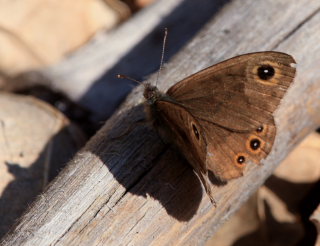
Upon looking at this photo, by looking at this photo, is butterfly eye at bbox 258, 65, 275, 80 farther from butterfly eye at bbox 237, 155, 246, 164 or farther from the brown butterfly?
butterfly eye at bbox 237, 155, 246, 164

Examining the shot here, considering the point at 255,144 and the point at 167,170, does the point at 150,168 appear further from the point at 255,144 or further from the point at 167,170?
the point at 255,144

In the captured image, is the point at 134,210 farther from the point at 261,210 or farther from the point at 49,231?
the point at 261,210

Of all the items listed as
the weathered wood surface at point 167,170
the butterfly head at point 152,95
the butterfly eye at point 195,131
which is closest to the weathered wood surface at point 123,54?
the weathered wood surface at point 167,170

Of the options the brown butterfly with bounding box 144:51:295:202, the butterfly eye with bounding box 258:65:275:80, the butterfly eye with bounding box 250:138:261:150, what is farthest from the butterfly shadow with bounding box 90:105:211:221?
the butterfly eye with bounding box 258:65:275:80

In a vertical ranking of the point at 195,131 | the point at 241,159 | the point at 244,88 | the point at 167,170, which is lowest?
the point at 241,159

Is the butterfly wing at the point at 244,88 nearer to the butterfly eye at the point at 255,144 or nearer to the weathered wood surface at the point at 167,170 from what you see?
the butterfly eye at the point at 255,144

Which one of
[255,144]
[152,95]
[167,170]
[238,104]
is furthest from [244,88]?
[167,170]

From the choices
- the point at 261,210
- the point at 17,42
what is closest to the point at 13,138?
the point at 17,42
